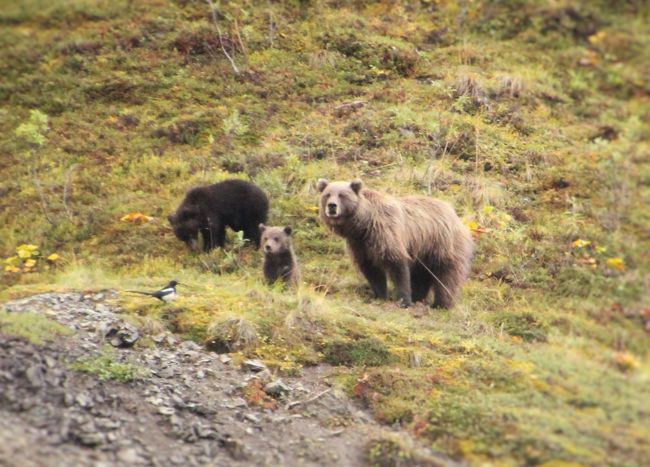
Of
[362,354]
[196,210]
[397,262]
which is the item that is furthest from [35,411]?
[196,210]

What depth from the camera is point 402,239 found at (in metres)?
11.1

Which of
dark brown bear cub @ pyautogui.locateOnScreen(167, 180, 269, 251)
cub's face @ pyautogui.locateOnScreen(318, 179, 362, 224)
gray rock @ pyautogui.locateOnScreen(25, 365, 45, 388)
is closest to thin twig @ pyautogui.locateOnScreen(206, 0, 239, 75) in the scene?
dark brown bear cub @ pyautogui.locateOnScreen(167, 180, 269, 251)

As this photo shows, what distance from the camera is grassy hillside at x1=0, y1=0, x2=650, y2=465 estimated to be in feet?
23.0

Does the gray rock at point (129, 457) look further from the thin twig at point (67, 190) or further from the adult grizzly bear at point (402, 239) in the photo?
the thin twig at point (67, 190)

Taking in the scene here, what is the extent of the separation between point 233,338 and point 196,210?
523 centimetres

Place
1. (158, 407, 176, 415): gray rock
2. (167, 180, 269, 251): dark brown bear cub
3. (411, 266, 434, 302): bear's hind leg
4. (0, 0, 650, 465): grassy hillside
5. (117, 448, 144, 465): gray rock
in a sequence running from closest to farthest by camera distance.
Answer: (117, 448, 144, 465): gray rock, (0, 0, 650, 465): grassy hillside, (158, 407, 176, 415): gray rock, (411, 266, 434, 302): bear's hind leg, (167, 180, 269, 251): dark brown bear cub

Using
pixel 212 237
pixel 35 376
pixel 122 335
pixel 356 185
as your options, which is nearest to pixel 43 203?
pixel 212 237

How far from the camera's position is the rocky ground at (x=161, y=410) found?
6.39 m

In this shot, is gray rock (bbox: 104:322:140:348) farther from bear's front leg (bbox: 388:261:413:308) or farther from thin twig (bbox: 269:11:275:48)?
thin twig (bbox: 269:11:275:48)

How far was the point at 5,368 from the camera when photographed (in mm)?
6938

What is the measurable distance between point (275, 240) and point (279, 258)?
275 millimetres

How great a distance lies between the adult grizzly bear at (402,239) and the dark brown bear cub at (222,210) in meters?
3.03

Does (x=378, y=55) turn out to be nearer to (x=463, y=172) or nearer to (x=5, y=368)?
(x=463, y=172)

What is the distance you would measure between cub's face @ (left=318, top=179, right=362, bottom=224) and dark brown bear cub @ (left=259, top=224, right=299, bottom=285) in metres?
0.93
